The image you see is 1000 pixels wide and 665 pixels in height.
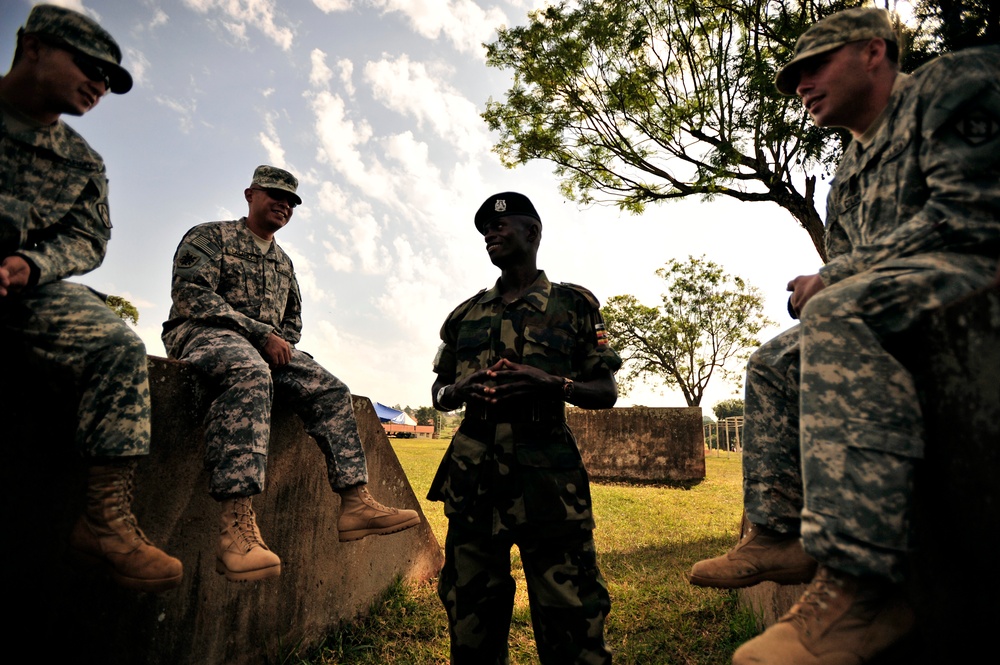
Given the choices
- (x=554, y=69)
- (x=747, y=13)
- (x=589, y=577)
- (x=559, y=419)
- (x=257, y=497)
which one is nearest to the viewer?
(x=589, y=577)

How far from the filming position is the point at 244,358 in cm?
237

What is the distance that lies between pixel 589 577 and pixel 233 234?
2.54m

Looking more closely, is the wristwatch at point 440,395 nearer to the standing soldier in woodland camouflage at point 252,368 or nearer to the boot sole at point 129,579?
the standing soldier in woodland camouflage at point 252,368

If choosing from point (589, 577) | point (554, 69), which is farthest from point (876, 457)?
point (554, 69)

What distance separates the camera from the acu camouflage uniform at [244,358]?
220cm

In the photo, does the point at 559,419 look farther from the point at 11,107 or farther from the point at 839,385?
the point at 11,107

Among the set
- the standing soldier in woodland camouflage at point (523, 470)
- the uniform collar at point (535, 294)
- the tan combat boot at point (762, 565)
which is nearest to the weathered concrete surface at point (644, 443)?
the uniform collar at point (535, 294)

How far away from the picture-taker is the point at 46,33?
5.72ft

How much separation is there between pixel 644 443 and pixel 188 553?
9.87 metres

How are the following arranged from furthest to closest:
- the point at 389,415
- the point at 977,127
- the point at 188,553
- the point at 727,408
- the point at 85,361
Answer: the point at 727,408 < the point at 389,415 < the point at 188,553 < the point at 85,361 < the point at 977,127

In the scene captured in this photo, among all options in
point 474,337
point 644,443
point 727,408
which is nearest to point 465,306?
point 474,337

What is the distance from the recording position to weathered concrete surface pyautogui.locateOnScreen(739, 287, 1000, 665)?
1.05 meters

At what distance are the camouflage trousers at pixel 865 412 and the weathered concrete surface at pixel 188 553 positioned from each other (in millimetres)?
2339

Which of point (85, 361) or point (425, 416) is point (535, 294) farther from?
point (425, 416)
